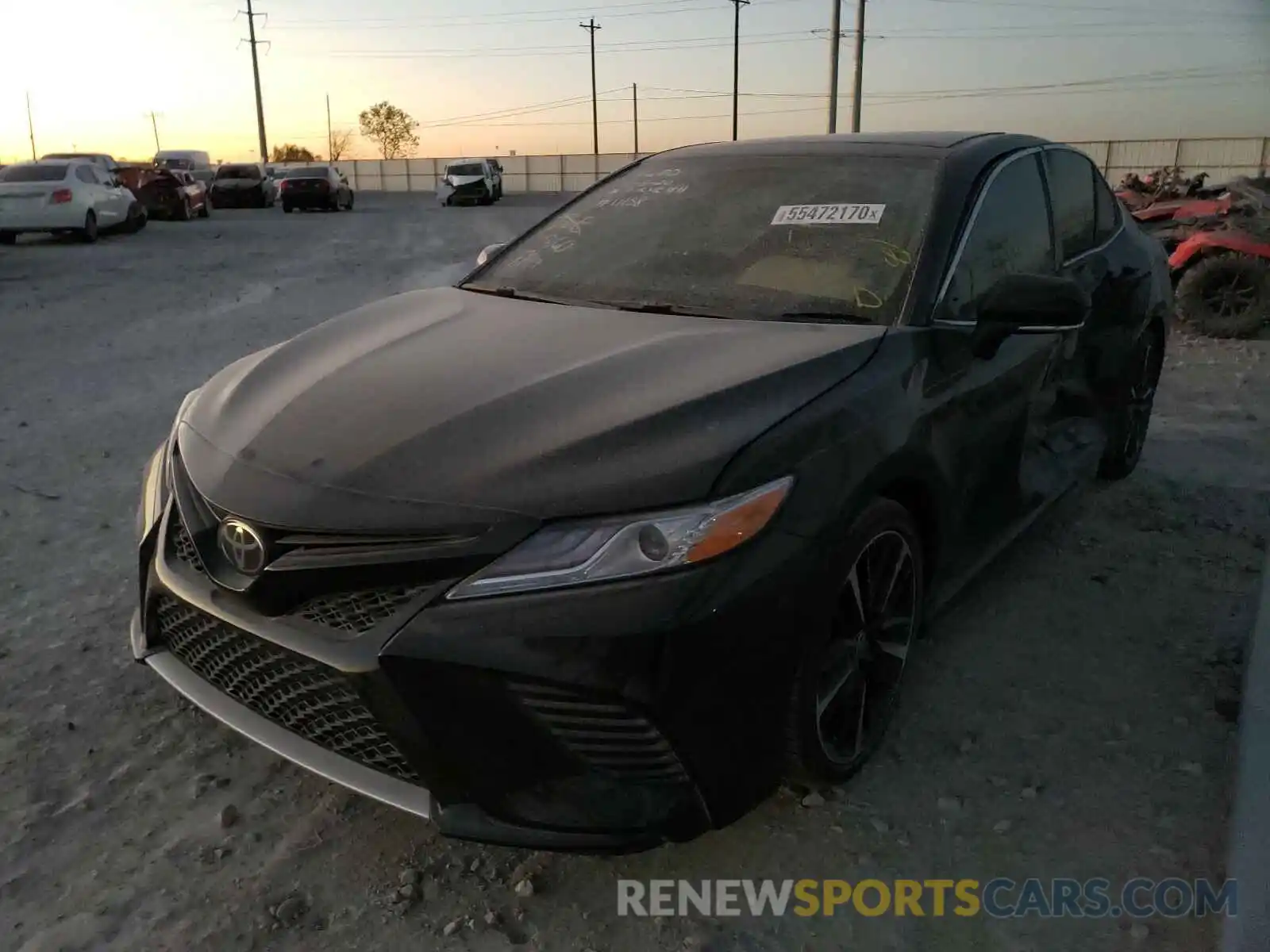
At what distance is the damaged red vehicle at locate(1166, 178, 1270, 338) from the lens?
28.9ft

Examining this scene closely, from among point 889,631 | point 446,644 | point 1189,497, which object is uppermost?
point 446,644

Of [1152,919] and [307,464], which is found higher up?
[307,464]

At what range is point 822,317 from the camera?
276cm

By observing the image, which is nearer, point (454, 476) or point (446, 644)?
point (446, 644)

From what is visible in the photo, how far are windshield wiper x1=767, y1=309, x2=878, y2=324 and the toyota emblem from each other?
1.46 meters

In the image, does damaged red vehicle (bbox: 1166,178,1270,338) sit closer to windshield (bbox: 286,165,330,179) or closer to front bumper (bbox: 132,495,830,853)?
front bumper (bbox: 132,495,830,853)

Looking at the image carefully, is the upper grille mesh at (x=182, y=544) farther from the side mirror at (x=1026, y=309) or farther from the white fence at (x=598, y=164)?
the white fence at (x=598, y=164)

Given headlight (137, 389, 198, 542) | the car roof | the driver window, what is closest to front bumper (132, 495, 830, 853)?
headlight (137, 389, 198, 542)

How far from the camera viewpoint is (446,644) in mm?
1841

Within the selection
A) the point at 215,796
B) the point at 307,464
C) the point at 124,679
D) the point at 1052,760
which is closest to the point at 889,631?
the point at 1052,760

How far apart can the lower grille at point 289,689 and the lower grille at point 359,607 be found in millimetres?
86

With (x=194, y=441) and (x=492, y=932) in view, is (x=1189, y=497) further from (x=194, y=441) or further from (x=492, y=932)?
(x=194, y=441)

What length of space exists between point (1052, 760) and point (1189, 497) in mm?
2557

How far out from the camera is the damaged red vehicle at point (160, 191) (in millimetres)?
23500
